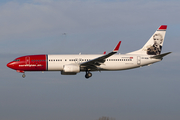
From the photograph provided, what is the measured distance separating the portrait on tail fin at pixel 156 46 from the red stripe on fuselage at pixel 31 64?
720 inches

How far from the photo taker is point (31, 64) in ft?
147

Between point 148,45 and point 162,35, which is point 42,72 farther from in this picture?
point 162,35

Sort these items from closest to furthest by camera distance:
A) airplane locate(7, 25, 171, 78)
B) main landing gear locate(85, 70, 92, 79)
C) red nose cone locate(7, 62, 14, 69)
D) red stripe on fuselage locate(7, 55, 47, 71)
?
airplane locate(7, 25, 171, 78), red stripe on fuselage locate(7, 55, 47, 71), red nose cone locate(7, 62, 14, 69), main landing gear locate(85, 70, 92, 79)

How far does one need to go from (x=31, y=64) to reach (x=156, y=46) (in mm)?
22019

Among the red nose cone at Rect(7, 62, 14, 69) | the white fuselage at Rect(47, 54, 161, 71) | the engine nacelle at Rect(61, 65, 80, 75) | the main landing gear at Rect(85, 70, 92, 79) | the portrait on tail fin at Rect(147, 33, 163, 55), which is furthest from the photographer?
the portrait on tail fin at Rect(147, 33, 163, 55)

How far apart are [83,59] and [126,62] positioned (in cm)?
721

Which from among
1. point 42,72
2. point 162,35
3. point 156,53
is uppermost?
point 162,35

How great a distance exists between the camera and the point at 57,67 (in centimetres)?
4481

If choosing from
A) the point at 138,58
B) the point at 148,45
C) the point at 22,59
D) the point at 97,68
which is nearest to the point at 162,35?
the point at 148,45

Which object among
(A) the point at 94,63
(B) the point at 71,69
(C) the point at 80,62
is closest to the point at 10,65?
(B) the point at 71,69

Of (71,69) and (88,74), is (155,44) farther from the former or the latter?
(71,69)

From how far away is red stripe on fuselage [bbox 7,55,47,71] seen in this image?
44656 mm

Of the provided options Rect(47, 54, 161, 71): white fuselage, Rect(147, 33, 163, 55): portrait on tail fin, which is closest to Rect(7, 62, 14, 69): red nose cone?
Rect(47, 54, 161, 71): white fuselage

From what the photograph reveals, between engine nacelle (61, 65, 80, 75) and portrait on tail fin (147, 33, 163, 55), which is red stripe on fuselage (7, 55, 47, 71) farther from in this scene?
portrait on tail fin (147, 33, 163, 55)
